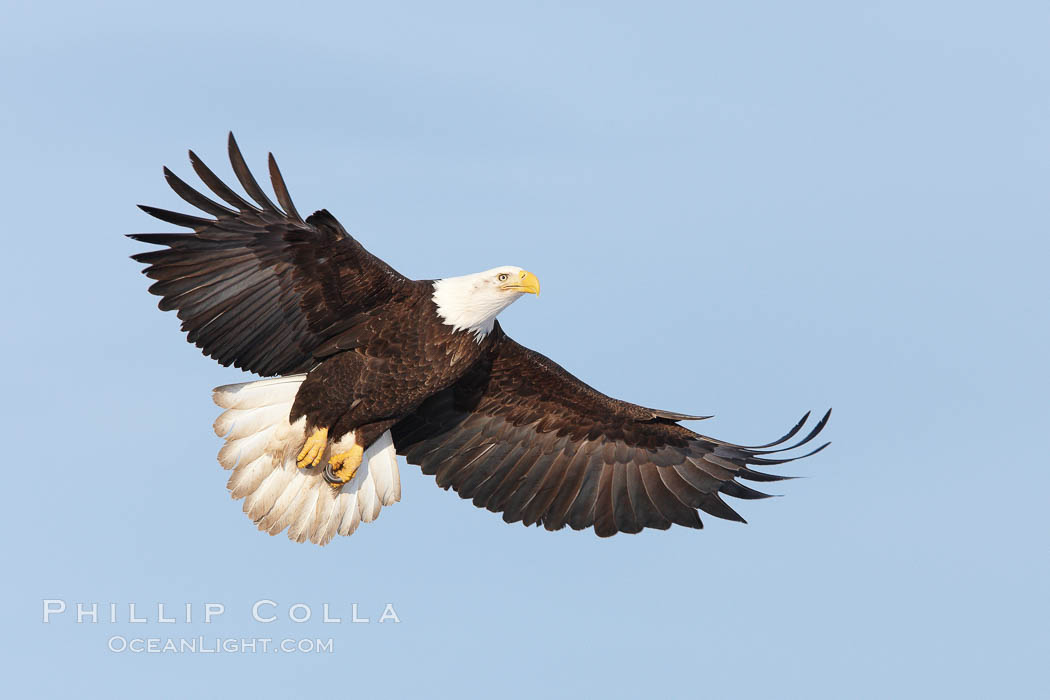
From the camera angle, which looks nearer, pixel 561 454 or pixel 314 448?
pixel 314 448

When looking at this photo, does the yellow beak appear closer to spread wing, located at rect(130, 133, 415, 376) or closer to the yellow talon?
spread wing, located at rect(130, 133, 415, 376)

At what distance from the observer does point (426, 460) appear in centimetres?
1055

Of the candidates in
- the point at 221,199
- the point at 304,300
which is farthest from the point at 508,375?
the point at 221,199

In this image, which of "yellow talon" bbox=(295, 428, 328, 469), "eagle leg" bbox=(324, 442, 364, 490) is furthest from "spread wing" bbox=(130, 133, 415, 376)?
"eagle leg" bbox=(324, 442, 364, 490)

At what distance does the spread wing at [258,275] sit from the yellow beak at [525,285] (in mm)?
662

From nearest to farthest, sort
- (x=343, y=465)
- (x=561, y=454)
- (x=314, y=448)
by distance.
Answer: (x=314, y=448), (x=343, y=465), (x=561, y=454)

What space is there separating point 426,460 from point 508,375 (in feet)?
2.71

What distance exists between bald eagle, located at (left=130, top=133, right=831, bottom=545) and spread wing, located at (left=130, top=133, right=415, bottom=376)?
1 cm

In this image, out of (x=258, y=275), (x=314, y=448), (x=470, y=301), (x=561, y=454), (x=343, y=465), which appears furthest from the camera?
(x=561, y=454)

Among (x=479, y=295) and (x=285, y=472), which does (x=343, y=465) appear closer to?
(x=285, y=472)

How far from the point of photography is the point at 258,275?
30.4ft

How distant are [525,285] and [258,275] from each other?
1662mm

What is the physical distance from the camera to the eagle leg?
400 inches

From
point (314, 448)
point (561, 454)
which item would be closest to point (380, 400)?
point (314, 448)
